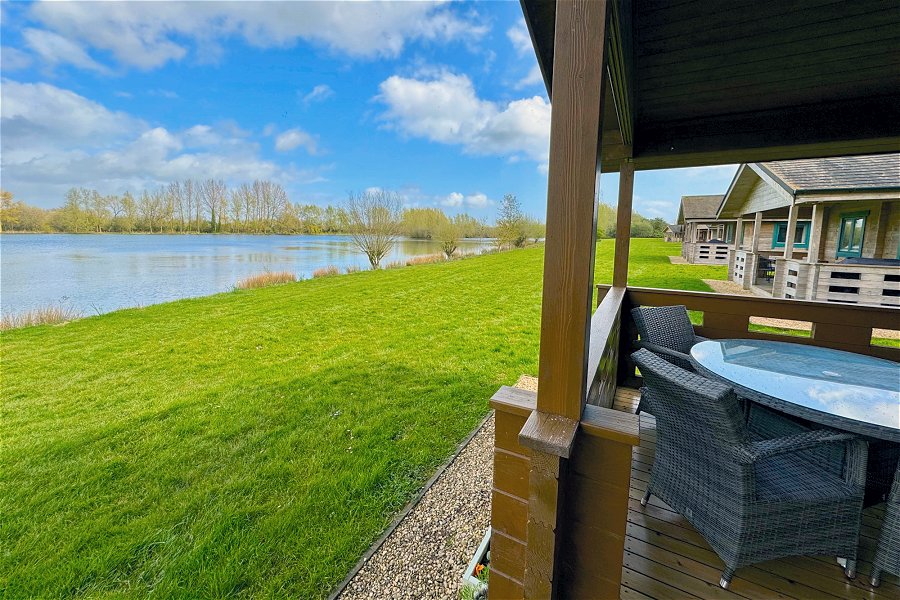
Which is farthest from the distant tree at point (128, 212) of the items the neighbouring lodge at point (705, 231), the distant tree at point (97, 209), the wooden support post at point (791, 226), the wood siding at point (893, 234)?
the neighbouring lodge at point (705, 231)

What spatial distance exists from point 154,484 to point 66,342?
17.1 feet

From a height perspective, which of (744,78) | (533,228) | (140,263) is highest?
(533,228)

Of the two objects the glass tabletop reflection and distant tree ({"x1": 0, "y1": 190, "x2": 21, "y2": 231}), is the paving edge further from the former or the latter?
distant tree ({"x1": 0, "y1": 190, "x2": 21, "y2": 231})

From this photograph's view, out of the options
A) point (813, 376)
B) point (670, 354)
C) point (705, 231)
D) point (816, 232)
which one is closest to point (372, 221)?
point (816, 232)

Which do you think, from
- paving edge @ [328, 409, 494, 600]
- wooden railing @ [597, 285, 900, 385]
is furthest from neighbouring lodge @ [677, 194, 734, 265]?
paving edge @ [328, 409, 494, 600]

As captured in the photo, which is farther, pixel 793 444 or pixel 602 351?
pixel 602 351

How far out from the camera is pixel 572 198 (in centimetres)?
98

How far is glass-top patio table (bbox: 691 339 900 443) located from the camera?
4.69 ft

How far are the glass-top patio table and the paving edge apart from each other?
1.67m

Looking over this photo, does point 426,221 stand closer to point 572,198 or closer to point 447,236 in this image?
point 447,236

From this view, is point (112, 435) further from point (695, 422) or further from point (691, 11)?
point (691, 11)

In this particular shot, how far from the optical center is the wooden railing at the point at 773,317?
107 inches

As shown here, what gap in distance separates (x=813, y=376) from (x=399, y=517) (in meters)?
2.33

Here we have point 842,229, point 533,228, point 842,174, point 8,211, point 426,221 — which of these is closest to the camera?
point 842,174
